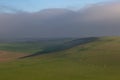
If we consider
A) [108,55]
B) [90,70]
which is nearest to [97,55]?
[108,55]

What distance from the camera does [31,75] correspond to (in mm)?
55531

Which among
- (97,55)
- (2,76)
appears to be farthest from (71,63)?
(2,76)

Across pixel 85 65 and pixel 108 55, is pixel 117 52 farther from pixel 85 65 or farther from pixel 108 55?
pixel 85 65

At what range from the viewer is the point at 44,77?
53.1m

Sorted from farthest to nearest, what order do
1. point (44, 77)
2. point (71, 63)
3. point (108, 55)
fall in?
1. point (108, 55)
2. point (71, 63)
3. point (44, 77)

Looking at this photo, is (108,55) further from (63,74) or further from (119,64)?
(63,74)

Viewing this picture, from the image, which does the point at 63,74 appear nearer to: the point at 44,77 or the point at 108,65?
the point at 44,77

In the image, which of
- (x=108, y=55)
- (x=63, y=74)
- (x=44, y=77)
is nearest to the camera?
(x=44, y=77)

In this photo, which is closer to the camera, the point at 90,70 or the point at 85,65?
the point at 90,70

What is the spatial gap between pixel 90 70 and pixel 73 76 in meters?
7.64

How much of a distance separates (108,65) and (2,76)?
73.4 feet

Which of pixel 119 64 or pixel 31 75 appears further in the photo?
pixel 119 64

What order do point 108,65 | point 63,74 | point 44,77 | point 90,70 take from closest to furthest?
1. point 44,77
2. point 63,74
3. point 90,70
4. point 108,65

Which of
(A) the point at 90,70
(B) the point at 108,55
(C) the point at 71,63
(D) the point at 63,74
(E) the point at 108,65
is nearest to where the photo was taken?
(D) the point at 63,74
